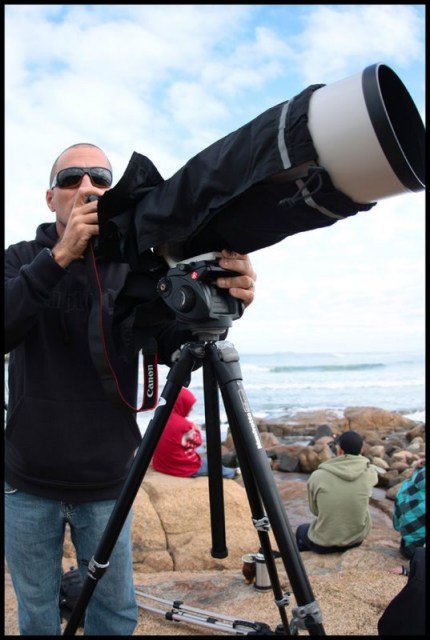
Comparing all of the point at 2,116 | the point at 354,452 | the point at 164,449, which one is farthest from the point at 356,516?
the point at 2,116

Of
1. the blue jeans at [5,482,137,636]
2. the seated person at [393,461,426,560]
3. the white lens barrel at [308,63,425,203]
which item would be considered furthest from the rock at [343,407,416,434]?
the white lens barrel at [308,63,425,203]

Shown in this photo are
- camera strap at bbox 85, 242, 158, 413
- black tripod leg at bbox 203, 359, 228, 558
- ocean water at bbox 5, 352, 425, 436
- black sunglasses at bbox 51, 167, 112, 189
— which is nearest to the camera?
black tripod leg at bbox 203, 359, 228, 558

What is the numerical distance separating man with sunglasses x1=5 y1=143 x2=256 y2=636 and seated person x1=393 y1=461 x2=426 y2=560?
8.31 feet

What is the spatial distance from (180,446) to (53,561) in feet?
10.3

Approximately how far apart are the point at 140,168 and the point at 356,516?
3.58 meters

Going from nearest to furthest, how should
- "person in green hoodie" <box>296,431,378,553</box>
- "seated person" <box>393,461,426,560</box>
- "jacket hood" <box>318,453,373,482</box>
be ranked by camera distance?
1. "seated person" <box>393,461,426,560</box>
2. "person in green hoodie" <box>296,431,378,553</box>
3. "jacket hood" <box>318,453,373,482</box>

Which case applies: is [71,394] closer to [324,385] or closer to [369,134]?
[369,134]

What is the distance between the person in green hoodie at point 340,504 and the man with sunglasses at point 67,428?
2.67 meters

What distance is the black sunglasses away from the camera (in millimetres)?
2066

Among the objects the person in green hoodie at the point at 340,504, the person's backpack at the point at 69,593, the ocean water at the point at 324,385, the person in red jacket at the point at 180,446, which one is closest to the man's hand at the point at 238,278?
the person's backpack at the point at 69,593

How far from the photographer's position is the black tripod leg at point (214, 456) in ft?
5.58

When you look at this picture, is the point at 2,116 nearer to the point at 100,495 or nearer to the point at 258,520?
the point at 100,495

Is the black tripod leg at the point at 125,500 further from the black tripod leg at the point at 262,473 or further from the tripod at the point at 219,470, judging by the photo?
the black tripod leg at the point at 262,473

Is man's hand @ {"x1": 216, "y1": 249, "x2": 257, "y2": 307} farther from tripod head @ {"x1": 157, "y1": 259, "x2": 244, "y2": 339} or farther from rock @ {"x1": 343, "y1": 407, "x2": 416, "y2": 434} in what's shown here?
rock @ {"x1": 343, "y1": 407, "x2": 416, "y2": 434}
